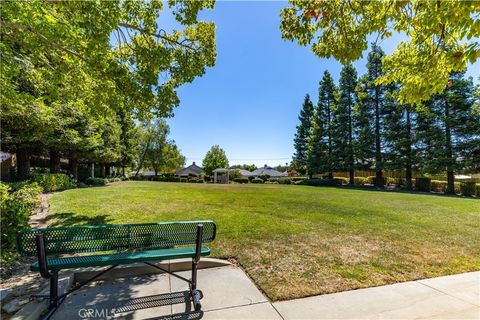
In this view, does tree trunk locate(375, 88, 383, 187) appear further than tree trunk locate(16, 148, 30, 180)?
Yes

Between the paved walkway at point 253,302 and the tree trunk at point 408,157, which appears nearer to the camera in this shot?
the paved walkway at point 253,302

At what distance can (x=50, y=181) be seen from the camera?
637 inches

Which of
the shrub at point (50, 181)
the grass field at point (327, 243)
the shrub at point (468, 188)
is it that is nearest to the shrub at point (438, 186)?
the shrub at point (468, 188)

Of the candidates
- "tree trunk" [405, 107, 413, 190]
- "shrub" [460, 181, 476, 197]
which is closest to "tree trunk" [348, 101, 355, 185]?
"tree trunk" [405, 107, 413, 190]

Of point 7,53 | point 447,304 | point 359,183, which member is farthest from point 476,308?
point 359,183

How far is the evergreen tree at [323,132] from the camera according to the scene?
36.8 metres

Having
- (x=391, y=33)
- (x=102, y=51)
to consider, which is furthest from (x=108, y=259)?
(x=391, y=33)

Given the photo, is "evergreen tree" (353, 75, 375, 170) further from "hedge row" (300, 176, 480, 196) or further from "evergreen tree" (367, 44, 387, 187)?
"hedge row" (300, 176, 480, 196)

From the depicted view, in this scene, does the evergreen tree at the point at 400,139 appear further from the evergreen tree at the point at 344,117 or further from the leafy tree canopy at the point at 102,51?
the leafy tree canopy at the point at 102,51

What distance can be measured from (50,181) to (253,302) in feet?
58.0

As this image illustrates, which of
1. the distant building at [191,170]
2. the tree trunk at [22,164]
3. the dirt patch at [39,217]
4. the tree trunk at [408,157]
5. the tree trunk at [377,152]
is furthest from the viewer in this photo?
the distant building at [191,170]

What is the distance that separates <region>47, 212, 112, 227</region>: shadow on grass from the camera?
686 cm

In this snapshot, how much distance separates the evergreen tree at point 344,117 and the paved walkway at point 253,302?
33054 mm

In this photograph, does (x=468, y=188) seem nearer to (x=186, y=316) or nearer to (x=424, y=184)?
(x=424, y=184)
